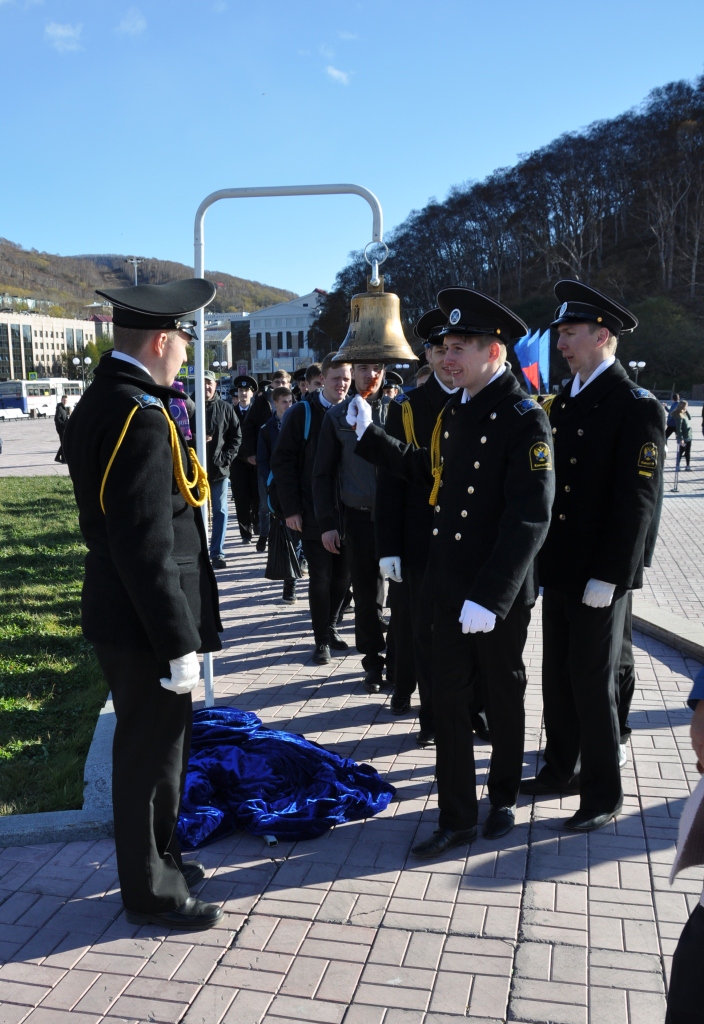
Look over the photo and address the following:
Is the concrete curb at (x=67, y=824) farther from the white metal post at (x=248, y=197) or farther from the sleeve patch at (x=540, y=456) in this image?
the sleeve patch at (x=540, y=456)

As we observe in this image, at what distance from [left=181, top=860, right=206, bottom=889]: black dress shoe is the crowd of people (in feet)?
0.04

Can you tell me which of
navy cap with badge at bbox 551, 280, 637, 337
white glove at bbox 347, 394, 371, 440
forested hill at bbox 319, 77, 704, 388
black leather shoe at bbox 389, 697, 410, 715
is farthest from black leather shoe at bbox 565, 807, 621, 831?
forested hill at bbox 319, 77, 704, 388

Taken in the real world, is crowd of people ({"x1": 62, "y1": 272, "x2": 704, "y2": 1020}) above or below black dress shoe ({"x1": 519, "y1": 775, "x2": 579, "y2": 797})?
above

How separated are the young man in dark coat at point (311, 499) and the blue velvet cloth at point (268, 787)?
2027 millimetres

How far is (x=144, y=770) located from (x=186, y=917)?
552 mm

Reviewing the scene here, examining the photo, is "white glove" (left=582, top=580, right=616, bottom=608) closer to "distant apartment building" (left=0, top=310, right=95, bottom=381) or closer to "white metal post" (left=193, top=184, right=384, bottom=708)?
"white metal post" (left=193, top=184, right=384, bottom=708)

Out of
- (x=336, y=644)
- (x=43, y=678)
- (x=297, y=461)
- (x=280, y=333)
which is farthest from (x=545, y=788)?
(x=280, y=333)

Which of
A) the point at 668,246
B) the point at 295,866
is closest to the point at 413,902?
the point at 295,866

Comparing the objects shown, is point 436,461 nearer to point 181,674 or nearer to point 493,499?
point 493,499

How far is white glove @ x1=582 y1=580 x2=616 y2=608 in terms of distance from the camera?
3.79 meters

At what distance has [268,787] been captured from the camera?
407cm

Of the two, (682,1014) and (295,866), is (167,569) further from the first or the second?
(682,1014)

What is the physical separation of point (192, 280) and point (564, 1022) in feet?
8.87

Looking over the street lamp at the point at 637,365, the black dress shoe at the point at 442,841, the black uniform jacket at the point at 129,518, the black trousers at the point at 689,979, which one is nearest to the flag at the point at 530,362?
the black dress shoe at the point at 442,841
